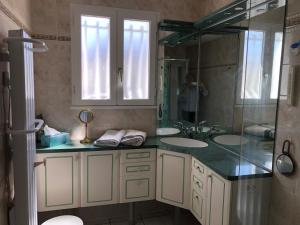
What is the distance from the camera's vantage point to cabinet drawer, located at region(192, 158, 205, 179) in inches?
81.2

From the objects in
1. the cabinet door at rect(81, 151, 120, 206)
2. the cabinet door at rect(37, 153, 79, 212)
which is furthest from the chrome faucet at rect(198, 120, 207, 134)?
the cabinet door at rect(37, 153, 79, 212)

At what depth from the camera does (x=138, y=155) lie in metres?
2.42

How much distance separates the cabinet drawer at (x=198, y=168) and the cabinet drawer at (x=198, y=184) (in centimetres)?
5

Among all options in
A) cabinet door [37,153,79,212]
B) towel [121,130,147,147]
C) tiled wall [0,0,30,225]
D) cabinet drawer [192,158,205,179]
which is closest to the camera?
tiled wall [0,0,30,225]

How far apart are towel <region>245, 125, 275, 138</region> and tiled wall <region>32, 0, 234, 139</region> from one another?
120 cm

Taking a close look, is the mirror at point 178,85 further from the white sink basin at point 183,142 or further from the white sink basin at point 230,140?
the white sink basin at point 230,140

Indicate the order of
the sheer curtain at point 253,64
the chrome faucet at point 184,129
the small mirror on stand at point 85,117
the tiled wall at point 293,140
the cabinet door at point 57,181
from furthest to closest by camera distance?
the chrome faucet at point 184,129, the small mirror on stand at point 85,117, the cabinet door at point 57,181, the sheer curtain at point 253,64, the tiled wall at point 293,140

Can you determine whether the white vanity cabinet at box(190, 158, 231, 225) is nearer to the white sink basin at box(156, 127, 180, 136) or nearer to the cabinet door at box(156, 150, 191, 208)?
the cabinet door at box(156, 150, 191, 208)

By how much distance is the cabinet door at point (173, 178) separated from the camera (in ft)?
7.61

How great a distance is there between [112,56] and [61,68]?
52 cm

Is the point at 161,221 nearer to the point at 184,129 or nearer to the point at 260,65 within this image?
the point at 184,129

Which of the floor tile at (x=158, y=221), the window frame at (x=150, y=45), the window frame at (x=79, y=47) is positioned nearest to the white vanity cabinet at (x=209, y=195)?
the floor tile at (x=158, y=221)


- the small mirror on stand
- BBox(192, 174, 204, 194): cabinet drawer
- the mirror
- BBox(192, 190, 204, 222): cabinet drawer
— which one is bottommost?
BBox(192, 190, 204, 222): cabinet drawer

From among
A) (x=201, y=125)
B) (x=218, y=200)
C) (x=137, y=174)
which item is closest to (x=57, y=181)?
(x=137, y=174)
